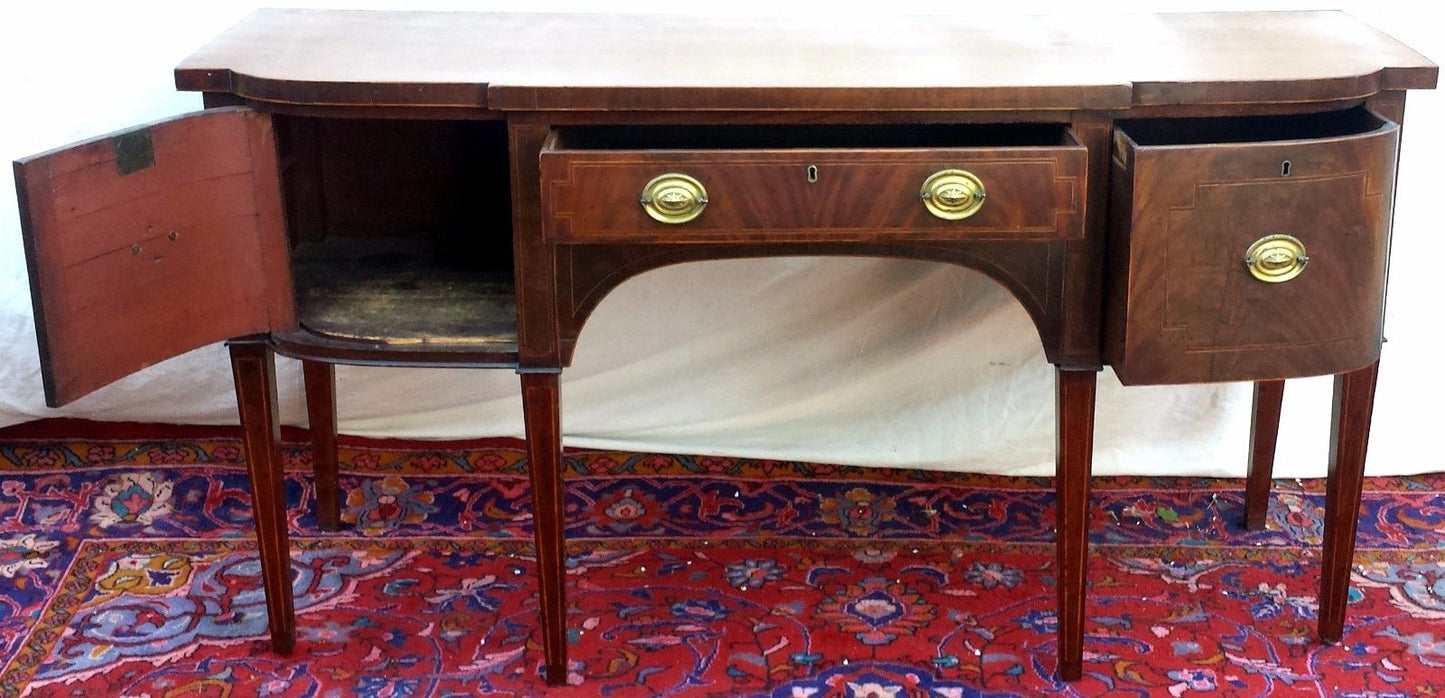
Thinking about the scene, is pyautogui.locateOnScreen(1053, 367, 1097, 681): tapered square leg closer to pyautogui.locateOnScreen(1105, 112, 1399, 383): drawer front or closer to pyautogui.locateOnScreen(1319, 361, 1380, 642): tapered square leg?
pyautogui.locateOnScreen(1105, 112, 1399, 383): drawer front

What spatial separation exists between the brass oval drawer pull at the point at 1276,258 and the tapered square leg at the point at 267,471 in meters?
1.04

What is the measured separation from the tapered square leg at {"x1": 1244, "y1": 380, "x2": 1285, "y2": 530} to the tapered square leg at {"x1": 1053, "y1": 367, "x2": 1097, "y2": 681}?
504 millimetres

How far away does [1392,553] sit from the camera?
2.03 m

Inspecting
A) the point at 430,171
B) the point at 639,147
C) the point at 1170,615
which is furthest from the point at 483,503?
the point at 1170,615

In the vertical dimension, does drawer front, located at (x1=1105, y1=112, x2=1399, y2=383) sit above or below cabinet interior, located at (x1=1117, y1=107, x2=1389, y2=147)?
below

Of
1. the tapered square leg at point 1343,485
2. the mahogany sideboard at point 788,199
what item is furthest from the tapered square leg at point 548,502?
the tapered square leg at point 1343,485

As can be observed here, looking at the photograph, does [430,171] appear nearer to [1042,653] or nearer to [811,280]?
[811,280]

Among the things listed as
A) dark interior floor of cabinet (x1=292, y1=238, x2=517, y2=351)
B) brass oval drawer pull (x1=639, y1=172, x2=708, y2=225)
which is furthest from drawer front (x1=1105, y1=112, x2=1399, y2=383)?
dark interior floor of cabinet (x1=292, y1=238, x2=517, y2=351)

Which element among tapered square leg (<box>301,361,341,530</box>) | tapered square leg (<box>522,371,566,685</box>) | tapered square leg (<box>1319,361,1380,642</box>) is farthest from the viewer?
tapered square leg (<box>301,361,341,530</box>)

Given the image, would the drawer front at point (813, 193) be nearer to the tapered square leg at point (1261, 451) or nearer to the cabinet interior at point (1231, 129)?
the cabinet interior at point (1231, 129)

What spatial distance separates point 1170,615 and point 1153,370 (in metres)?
0.51

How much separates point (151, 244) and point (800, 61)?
679 mm

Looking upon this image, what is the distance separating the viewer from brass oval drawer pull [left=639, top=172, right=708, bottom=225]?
4.69ft

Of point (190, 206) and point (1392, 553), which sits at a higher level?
point (190, 206)
